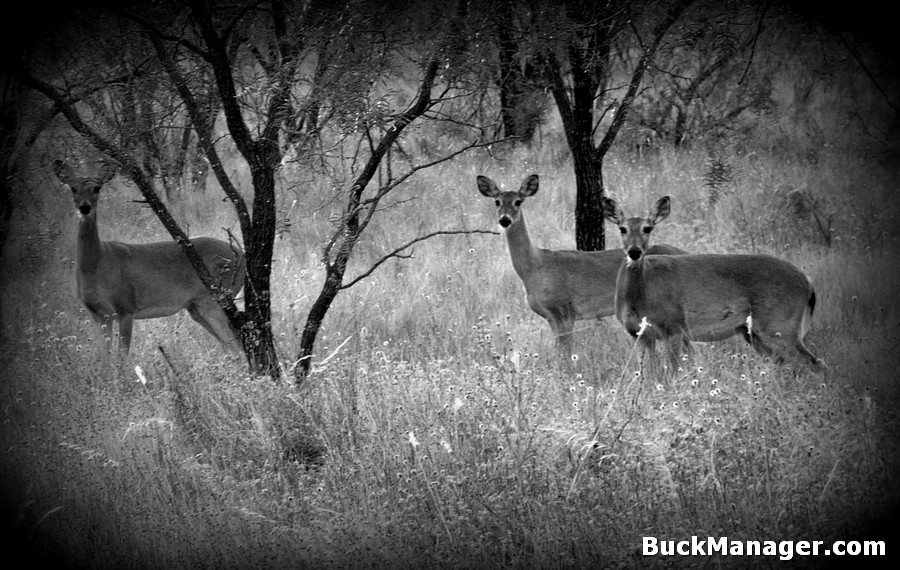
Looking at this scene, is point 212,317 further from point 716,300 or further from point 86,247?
point 716,300

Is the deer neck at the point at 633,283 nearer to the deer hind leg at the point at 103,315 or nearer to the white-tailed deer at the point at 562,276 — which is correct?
the white-tailed deer at the point at 562,276

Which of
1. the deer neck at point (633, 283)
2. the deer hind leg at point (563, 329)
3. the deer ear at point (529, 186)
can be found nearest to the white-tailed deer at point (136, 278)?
the deer ear at point (529, 186)

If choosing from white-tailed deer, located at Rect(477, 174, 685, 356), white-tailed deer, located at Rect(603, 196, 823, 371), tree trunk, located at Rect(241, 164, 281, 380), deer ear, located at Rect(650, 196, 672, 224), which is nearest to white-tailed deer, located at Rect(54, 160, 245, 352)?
tree trunk, located at Rect(241, 164, 281, 380)

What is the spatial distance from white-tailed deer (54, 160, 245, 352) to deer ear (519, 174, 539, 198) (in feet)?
9.77

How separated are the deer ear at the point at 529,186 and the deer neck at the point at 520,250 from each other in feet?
1.26

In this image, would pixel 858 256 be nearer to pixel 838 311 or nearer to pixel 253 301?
pixel 838 311

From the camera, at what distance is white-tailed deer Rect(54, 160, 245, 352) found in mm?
9766

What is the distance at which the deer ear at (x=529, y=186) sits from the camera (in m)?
10.2

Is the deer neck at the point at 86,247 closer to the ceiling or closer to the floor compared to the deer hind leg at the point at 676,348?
closer to the ceiling

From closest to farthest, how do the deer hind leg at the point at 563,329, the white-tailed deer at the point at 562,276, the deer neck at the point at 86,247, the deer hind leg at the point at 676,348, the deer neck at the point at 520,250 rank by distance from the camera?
the deer hind leg at the point at 676,348
the deer hind leg at the point at 563,329
the white-tailed deer at the point at 562,276
the deer neck at the point at 86,247
the deer neck at the point at 520,250

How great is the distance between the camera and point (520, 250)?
1005cm

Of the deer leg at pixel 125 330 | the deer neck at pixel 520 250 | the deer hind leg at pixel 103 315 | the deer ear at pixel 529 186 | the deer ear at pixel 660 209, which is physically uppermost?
the deer ear at pixel 529 186

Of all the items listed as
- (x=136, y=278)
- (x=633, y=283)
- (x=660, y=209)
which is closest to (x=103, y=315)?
(x=136, y=278)

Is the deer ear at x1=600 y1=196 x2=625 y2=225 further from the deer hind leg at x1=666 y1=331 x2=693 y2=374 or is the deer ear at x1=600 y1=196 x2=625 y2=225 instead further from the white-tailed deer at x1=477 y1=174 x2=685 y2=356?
the deer hind leg at x1=666 y1=331 x2=693 y2=374
